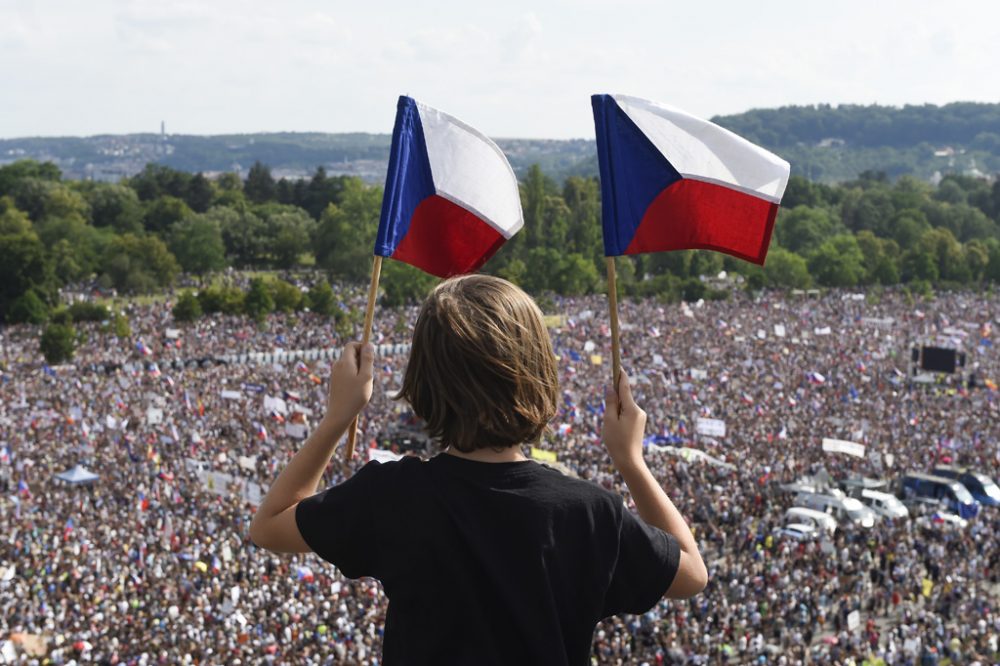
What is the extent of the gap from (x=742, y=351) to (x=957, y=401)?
9.08 m

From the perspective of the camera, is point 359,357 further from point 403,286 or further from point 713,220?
point 403,286

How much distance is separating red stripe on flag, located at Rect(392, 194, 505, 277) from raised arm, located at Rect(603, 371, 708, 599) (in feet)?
3.90

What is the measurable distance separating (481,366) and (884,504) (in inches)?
782

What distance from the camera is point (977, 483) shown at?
21.3 metres

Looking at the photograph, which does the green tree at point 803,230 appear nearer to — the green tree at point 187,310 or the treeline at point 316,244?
the treeline at point 316,244

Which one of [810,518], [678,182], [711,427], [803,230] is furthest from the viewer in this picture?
[803,230]

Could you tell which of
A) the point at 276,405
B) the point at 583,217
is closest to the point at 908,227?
the point at 583,217

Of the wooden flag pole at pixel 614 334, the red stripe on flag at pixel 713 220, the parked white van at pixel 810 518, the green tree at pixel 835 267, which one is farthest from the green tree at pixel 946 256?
the wooden flag pole at pixel 614 334

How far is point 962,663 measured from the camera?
43.2 ft

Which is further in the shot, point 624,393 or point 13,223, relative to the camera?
point 13,223

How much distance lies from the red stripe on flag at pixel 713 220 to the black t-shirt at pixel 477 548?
147 cm

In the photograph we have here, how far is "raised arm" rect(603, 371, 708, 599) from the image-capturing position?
6.44ft

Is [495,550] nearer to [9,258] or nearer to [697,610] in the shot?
[697,610]

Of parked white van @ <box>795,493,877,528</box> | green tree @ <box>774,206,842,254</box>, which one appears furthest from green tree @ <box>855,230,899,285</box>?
parked white van @ <box>795,493,877,528</box>
